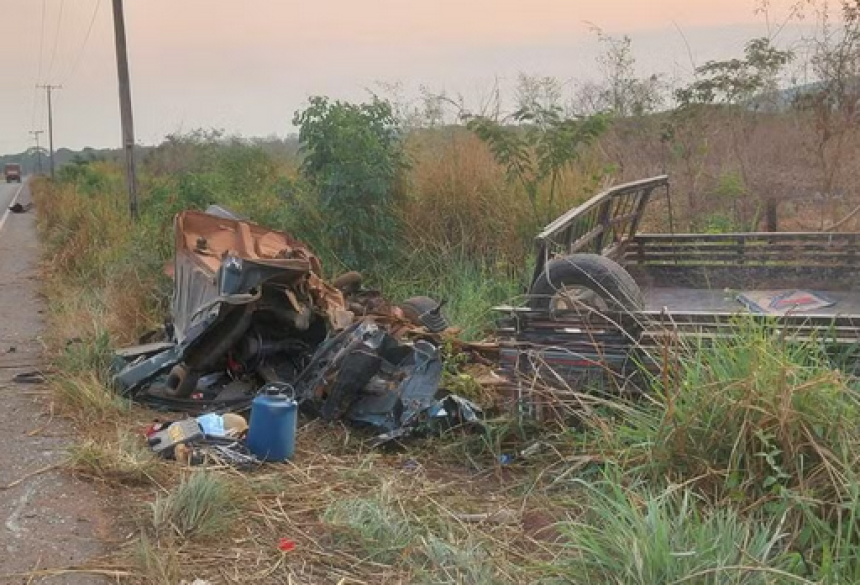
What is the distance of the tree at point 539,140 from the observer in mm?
9070

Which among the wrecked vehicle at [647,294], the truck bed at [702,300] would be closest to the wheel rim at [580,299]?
the wrecked vehicle at [647,294]

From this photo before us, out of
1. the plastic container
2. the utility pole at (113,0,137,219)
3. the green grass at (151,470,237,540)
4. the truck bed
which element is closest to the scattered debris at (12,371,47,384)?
the plastic container

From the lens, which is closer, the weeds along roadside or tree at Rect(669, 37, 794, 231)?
the weeds along roadside

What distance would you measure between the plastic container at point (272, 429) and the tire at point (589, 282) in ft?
4.86

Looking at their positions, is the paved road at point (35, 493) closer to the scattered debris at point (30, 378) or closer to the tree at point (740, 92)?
the scattered debris at point (30, 378)

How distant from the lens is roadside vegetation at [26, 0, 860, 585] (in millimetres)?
3221

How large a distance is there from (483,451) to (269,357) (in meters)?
2.04

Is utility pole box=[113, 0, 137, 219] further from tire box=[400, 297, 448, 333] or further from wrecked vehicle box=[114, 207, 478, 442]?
tire box=[400, 297, 448, 333]

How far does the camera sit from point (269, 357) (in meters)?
6.38

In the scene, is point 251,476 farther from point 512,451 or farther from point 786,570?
point 786,570

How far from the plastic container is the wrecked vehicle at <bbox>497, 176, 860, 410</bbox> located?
126 centimetres

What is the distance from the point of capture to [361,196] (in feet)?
31.8

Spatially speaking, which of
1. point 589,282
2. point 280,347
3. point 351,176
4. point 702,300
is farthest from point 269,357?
point 351,176

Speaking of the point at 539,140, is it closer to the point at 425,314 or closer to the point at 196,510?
the point at 425,314
